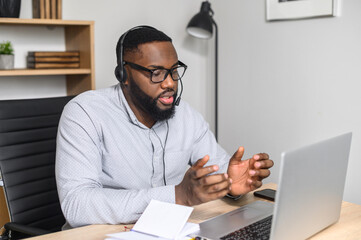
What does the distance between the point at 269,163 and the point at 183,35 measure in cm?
200

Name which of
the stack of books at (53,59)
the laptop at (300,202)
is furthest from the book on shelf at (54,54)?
the laptop at (300,202)

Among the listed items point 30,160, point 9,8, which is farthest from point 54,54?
point 30,160

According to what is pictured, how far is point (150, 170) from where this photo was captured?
1591mm

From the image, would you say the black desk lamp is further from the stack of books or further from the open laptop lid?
the open laptop lid

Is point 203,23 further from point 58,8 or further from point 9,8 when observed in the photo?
point 9,8

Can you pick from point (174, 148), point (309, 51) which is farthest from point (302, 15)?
point (174, 148)

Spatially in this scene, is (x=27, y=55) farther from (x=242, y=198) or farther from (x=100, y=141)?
(x=242, y=198)

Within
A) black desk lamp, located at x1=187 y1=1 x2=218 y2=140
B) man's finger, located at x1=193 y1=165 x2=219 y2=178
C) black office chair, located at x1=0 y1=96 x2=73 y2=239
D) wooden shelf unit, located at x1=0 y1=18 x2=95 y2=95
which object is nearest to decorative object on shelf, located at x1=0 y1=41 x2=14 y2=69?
wooden shelf unit, located at x1=0 y1=18 x2=95 y2=95

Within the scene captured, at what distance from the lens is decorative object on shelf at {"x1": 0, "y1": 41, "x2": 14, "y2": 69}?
2.47m

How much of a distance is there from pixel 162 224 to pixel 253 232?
0.23 metres

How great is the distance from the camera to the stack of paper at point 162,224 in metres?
1.11

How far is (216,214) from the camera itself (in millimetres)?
1351

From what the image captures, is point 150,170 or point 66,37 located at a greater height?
point 66,37

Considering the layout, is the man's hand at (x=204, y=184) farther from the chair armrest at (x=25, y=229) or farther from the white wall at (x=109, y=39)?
the white wall at (x=109, y=39)
